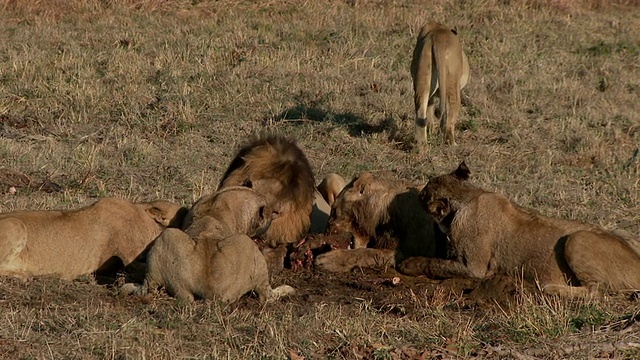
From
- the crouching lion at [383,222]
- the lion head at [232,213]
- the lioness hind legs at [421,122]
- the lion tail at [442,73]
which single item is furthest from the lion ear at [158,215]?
the lion tail at [442,73]

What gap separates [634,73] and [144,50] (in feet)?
28.9

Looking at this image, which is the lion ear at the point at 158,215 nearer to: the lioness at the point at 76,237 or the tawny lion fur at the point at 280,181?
the lioness at the point at 76,237

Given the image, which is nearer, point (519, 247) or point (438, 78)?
point (519, 247)

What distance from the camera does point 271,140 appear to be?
33.9ft

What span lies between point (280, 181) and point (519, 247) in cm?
233

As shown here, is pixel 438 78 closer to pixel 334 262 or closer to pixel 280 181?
pixel 280 181

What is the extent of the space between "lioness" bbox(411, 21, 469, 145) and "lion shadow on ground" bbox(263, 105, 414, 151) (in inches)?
15.5

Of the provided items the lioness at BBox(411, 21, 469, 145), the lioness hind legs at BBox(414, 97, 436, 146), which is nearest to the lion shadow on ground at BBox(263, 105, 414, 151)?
the lioness hind legs at BBox(414, 97, 436, 146)

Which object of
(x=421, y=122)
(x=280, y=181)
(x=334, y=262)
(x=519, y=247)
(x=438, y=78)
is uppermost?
(x=280, y=181)

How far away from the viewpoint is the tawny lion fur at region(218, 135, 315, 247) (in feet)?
32.9

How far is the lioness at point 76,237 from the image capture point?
841cm

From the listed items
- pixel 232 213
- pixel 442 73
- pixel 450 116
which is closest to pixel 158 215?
pixel 232 213

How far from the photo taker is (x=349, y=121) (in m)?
15.8

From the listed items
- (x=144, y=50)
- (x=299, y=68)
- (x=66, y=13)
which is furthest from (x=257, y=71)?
(x=66, y=13)
